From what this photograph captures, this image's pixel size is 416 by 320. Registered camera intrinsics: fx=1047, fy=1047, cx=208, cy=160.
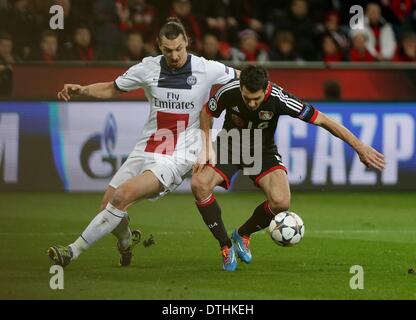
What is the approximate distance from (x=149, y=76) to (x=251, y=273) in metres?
1.87

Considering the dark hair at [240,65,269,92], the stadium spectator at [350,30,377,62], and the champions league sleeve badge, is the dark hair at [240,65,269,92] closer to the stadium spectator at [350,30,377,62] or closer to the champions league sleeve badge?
the champions league sleeve badge

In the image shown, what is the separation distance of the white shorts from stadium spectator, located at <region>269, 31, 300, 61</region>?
712cm

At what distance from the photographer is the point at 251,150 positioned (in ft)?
29.2

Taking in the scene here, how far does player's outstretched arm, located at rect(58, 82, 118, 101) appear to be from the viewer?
8570 millimetres

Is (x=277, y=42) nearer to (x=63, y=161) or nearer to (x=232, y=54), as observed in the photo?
(x=232, y=54)

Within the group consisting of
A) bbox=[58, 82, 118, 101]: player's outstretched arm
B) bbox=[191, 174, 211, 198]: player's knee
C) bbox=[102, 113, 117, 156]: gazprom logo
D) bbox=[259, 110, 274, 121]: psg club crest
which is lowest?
bbox=[191, 174, 211, 198]: player's knee

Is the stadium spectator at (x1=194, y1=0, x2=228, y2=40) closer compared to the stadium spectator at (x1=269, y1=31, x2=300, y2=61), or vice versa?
the stadium spectator at (x1=269, y1=31, x2=300, y2=61)

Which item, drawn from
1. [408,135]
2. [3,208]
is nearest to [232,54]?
[408,135]

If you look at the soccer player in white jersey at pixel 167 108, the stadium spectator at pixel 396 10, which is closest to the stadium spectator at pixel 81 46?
the stadium spectator at pixel 396 10

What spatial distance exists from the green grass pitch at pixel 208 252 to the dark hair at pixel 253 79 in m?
1.50

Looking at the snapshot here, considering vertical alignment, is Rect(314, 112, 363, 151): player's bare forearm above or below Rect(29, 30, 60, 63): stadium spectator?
below

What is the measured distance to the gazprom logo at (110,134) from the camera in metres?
13.6

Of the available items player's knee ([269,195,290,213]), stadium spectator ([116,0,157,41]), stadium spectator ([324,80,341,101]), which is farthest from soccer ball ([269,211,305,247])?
stadium spectator ([116,0,157,41])

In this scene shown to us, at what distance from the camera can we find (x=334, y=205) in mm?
12914
